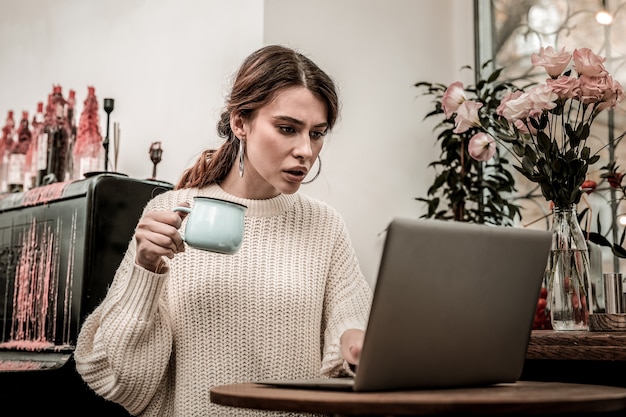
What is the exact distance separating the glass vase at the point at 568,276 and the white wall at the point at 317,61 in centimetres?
133

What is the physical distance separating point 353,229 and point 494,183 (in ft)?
2.02

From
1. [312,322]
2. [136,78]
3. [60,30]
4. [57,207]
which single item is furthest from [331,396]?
[60,30]

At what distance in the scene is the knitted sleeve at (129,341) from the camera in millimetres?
1679

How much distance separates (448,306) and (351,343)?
1.72 ft

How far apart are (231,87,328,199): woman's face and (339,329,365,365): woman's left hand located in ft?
1.14

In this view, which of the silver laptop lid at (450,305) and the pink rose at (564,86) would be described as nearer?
the silver laptop lid at (450,305)

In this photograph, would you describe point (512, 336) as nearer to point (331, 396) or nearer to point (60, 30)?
point (331, 396)

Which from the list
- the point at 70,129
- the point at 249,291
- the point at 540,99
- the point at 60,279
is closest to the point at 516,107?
the point at 540,99

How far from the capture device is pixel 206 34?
125 inches

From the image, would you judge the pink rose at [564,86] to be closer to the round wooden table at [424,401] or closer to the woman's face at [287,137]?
the woman's face at [287,137]

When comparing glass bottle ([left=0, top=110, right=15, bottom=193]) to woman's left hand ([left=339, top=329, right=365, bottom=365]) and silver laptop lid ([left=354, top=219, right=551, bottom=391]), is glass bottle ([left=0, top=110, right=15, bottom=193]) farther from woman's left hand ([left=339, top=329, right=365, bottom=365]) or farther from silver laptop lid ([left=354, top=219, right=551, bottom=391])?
silver laptop lid ([left=354, top=219, right=551, bottom=391])

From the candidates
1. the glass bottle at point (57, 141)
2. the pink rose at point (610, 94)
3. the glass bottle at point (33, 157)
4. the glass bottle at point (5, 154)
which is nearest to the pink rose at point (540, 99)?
the pink rose at point (610, 94)

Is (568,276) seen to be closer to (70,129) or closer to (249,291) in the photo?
(249,291)

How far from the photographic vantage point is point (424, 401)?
97 cm
